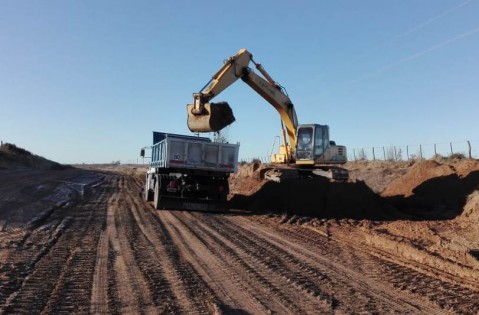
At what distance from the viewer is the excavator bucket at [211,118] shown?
18.6 m

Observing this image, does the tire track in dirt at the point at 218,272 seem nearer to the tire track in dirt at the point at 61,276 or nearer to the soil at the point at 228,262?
the soil at the point at 228,262

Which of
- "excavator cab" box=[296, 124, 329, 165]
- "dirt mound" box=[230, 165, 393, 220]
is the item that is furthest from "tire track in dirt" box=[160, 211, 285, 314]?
"excavator cab" box=[296, 124, 329, 165]

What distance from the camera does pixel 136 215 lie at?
640 inches

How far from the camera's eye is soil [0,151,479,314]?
6488 millimetres

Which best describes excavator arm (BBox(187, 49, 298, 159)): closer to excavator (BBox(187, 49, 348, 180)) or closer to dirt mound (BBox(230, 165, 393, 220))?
excavator (BBox(187, 49, 348, 180))

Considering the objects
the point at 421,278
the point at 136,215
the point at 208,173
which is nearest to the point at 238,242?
the point at 421,278

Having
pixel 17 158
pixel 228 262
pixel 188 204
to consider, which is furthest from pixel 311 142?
pixel 17 158

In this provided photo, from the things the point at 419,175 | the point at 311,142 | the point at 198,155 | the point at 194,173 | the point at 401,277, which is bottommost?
the point at 401,277

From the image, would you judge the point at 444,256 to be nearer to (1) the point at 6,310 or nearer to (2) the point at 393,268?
(2) the point at 393,268

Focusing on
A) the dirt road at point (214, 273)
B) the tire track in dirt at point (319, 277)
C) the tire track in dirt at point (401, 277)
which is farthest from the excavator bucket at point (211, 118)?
the tire track in dirt at point (401, 277)

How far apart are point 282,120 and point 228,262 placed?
1443cm

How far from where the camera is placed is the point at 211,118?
18.5 meters

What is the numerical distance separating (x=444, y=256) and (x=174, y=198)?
439 inches

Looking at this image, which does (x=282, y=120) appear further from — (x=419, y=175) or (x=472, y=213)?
(x=472, y=213)
